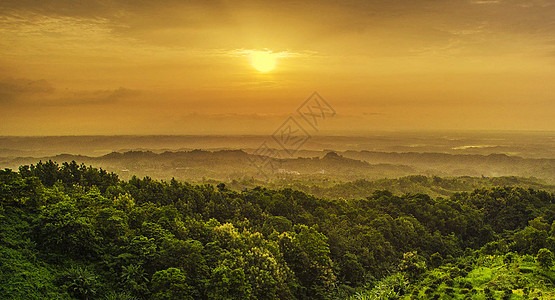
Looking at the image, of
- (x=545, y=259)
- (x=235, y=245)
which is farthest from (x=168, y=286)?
(x=545, y=259)

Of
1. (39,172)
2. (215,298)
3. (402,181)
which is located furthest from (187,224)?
(402,181)

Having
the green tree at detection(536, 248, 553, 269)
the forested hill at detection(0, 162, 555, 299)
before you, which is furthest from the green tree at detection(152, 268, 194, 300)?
the green tree at detection(536, 248, 553, 269)

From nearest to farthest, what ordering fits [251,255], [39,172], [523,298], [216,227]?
[523,298], [251,255], [216,227], [39,172]

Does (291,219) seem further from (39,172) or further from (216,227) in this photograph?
(39,172)

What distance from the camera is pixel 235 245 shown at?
31047mm

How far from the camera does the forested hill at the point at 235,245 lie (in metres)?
21.2

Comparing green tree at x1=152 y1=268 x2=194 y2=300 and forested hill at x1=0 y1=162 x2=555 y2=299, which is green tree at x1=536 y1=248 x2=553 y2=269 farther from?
green tree at x1=152 y1=268 x2=194 y2=300

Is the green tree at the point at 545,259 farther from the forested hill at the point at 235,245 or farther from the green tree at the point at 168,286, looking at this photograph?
the green tree at the point at 168,286

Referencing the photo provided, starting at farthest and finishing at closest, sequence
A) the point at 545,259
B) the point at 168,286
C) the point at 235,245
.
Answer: the point at 235,245 < the point at 545,259 < the point at 168,286

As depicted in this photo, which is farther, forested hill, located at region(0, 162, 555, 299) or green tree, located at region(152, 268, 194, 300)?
green tree, located at region(152, 268, 194, 300)

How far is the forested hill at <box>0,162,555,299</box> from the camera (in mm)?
21188

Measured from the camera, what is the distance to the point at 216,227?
32438 mm

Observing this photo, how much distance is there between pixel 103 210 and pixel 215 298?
36.0ft

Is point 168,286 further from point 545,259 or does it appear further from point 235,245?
point 545,259
